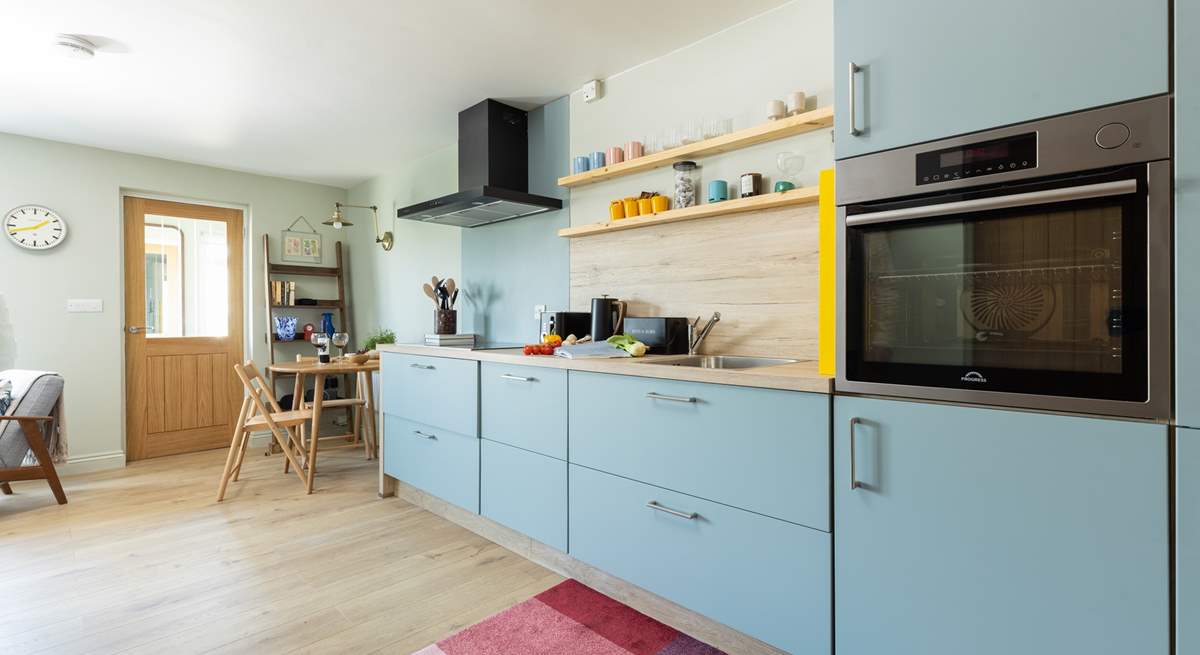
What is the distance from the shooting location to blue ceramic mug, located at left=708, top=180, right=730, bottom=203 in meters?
2.49

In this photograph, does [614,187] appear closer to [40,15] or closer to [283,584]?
[283,584]

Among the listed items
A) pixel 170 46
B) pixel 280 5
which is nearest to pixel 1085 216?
pixel 280 5

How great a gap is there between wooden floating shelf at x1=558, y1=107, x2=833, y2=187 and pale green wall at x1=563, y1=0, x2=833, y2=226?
41mm

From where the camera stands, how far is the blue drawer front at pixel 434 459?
9.03ft

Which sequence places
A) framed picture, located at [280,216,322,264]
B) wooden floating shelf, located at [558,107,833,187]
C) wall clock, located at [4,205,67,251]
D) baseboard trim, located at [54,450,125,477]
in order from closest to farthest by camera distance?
1. wooden floating shelf, located at [558,107,833,187]
2. wall clock, located at [4,205,67,251]
3. baseboard trim, located at [54,450,125,477]
4. framed picture, located at [280,216,322,264]

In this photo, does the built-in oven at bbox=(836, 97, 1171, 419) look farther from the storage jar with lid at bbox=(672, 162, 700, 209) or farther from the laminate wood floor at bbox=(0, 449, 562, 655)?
the laminate wood floor at bbox=(0, 449, 562, 655)

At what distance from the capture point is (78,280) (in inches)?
166

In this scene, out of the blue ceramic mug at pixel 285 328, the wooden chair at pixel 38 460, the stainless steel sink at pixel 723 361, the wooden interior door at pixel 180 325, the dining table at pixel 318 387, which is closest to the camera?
the stainless steel sink at pixel 723 361

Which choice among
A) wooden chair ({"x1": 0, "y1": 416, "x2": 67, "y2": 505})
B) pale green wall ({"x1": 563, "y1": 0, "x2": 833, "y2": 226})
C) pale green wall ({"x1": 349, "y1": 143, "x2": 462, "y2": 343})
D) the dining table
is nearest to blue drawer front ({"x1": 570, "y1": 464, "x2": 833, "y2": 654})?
pale green wall ({"x1": 563, "y1": 0, "x2": 833, "y2": 226})

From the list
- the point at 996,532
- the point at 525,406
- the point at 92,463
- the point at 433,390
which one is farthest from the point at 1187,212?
the point at 92,463

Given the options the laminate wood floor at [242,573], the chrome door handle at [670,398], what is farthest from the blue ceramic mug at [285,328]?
the chrome door handle at [670,398]

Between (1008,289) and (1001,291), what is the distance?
0.01 metres

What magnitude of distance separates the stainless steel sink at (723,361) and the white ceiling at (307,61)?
1436 millimetres

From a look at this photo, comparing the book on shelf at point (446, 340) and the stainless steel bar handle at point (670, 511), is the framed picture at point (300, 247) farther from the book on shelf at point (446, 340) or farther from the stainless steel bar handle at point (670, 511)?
the stainless steel bar handle at point (670, 511)
